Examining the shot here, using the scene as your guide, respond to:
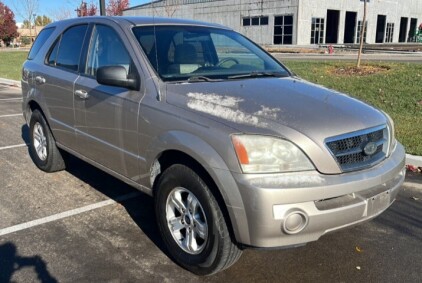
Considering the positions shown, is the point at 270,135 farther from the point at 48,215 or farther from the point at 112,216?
the point at 48,215

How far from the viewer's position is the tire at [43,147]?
5.19 metres

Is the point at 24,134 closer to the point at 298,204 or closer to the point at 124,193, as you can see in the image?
the point at 124,193

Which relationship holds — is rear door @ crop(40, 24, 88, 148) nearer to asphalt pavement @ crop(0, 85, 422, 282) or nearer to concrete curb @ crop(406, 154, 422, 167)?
asphalt pavement @ crop(0, 85, 422, 282)

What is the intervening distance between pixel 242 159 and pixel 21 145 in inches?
207

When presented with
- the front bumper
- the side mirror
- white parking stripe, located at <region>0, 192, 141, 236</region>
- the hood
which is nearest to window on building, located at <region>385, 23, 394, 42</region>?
white parking stripe, located at <region>0, 192, 141, 236</region>

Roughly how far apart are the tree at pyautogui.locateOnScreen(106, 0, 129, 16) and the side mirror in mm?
54122

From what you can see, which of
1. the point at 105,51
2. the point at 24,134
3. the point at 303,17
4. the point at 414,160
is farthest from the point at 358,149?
the point at 303,17

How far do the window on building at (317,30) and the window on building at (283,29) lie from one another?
7.79 feet

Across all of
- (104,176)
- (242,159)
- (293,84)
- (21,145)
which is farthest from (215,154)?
(21,145)

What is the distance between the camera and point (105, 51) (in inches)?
160

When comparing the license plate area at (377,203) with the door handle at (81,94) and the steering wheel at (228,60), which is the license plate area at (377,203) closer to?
the steering wheel at (228,60)

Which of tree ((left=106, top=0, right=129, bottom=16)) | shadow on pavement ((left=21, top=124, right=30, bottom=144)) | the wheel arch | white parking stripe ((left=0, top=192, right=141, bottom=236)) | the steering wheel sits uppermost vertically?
tree ((left=106, top=0, right=129, bottom=16))

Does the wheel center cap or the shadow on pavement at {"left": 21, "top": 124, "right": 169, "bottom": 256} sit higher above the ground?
the wheel center cap

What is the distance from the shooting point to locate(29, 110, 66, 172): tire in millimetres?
5191
